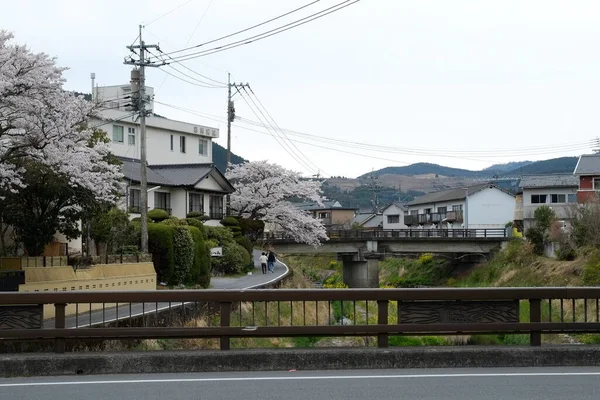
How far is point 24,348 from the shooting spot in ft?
36.3

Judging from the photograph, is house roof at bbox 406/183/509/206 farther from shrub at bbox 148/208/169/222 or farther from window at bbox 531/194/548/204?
shrub at bbox 148/208/169/222

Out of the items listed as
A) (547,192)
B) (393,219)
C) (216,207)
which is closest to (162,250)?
(216,207)

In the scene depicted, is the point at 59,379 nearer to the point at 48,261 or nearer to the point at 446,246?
the point at 48,261

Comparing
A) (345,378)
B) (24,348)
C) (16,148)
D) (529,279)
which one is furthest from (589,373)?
(529,279)

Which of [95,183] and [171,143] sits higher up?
[171,143]

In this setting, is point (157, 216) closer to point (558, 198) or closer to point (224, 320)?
point (224, 320)

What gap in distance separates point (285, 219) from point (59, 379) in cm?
4817

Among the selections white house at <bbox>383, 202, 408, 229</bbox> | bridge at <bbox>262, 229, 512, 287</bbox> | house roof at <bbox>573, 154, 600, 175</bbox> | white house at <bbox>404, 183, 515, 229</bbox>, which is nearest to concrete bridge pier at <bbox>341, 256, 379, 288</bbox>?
bridge at <bbox>262, 229, 512, 287</bbox>

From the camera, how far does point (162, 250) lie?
3222cm

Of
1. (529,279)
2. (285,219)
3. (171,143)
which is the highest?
(171,143)

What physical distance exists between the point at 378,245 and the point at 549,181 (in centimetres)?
1685

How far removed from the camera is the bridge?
60.6 m

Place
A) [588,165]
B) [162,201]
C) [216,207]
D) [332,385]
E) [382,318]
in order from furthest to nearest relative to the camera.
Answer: [588,165]
[216,207]
[162,201]
[382,318]
[332,385]

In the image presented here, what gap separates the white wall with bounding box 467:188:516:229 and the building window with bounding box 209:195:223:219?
1411 inches
